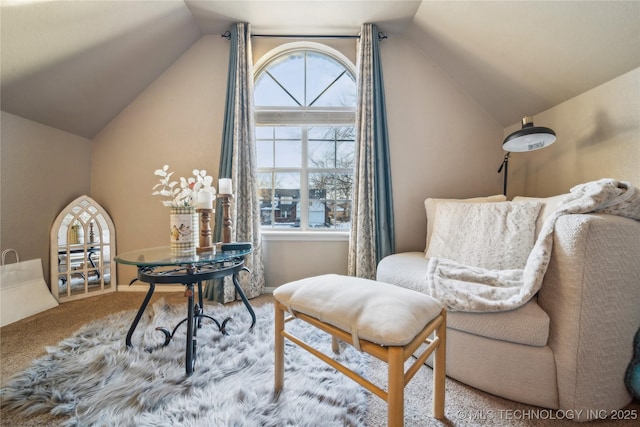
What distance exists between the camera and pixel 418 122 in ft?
6.81

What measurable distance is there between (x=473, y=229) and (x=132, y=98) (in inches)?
123

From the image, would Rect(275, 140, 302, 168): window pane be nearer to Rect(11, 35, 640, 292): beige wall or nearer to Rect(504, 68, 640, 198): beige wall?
Rect(11, 35, 640, 292): beige wall

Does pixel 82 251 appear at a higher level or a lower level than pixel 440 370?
higher

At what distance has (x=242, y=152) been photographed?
1.95 metres

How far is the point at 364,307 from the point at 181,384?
942 millimetres

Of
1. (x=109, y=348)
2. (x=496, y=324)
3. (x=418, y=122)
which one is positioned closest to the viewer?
(x=496, y=324)

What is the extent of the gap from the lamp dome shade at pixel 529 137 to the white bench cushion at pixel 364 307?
4.17 ft

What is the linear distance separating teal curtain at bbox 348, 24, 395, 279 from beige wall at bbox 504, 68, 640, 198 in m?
1.22

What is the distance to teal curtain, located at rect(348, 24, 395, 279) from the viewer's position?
6.29 ft

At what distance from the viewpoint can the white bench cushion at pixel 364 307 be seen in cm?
64

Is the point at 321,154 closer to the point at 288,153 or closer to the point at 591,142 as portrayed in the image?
the point at 288,153

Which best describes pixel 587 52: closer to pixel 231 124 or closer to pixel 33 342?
pixel 231 124

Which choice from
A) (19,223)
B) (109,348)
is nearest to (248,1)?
(19,223)

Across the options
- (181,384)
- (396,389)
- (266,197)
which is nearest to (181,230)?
(181,384)
